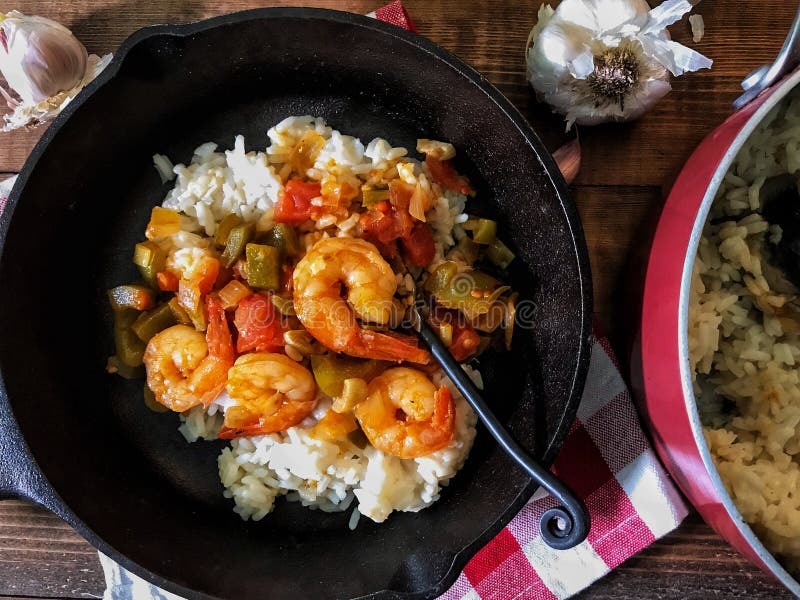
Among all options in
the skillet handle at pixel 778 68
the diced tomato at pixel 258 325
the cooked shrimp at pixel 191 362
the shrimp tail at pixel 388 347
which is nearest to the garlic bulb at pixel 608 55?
the skillet handle at pixel 778 68

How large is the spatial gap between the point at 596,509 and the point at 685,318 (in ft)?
2.22

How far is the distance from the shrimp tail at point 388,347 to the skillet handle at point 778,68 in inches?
36.1

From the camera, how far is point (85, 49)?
1.80 metres

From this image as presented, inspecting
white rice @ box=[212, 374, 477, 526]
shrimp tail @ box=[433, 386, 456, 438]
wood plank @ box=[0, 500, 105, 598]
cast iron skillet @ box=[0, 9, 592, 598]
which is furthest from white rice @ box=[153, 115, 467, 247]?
wood plank @ box=[0, 500, 105, 598]

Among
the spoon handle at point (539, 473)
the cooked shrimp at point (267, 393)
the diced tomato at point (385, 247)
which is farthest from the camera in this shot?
the diced tomato at point (385, 247)

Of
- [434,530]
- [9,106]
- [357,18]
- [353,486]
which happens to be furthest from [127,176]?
[434,530]

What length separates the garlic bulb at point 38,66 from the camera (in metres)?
1.67

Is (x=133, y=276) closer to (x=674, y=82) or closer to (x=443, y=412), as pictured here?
(x=443, y=412)

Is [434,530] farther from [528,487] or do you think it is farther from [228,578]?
[228,578]

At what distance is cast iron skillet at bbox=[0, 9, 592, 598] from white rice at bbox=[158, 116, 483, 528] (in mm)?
94

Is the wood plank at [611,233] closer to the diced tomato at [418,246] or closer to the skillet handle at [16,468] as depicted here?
the diced tomato at [418,246]

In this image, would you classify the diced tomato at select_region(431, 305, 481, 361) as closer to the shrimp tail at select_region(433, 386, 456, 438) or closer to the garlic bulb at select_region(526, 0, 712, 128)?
the shrimp tail at select_region(433, 386, 456, 438)

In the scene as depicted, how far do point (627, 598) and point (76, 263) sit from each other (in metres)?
1.74

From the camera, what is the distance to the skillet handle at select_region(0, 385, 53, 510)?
1.51 meters
